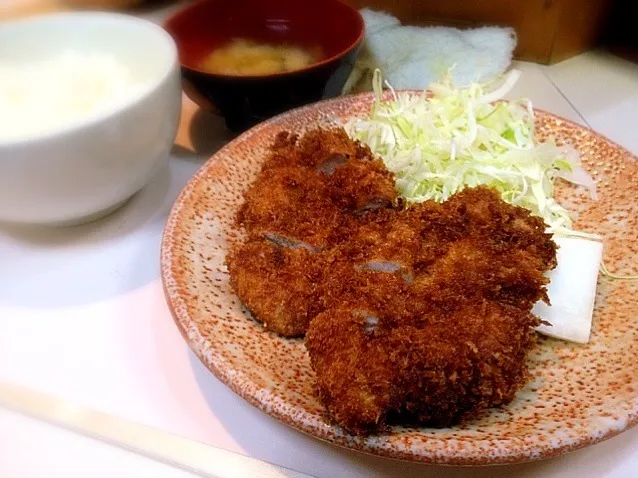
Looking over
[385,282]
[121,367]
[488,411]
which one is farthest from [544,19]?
[121,367]

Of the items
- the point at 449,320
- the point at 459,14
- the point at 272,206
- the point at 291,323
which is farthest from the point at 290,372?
the point at 459,14

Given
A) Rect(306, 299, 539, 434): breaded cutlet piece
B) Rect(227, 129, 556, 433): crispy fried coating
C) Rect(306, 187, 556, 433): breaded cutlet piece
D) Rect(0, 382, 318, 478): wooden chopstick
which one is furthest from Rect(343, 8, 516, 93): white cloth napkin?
Rect(0, 382, 318, 478): wooden chopstick

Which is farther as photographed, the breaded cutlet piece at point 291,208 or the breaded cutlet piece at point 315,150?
the breaded cutlet piece at point 315,150

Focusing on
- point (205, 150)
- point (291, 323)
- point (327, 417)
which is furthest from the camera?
point (205, 150)

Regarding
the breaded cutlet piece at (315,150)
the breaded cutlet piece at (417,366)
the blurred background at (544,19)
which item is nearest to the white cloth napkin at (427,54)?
the blurred background at (544,19)

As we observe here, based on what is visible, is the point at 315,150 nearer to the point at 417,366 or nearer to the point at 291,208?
the point at 291,208

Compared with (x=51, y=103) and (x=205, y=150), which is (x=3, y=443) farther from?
(x=205, y=150)

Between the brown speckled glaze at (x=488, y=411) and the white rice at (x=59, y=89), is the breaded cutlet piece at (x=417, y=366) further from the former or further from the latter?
the white rice at (x=59, y=89)

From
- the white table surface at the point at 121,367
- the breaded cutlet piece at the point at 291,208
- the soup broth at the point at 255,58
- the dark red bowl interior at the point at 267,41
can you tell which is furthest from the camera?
the soup broth at the point at 255,58
